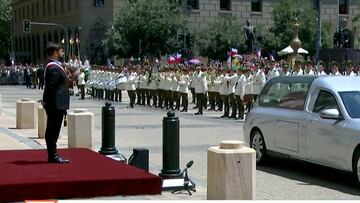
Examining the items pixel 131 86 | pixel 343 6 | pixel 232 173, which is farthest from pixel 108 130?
pixel 343 6

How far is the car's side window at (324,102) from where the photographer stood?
1120 centimetres

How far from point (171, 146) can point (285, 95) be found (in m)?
2.99

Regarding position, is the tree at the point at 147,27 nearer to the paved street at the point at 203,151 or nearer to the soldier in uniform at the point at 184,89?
the soldier in uniform at the point at 184,89

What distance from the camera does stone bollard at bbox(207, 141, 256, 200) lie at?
8.27 m

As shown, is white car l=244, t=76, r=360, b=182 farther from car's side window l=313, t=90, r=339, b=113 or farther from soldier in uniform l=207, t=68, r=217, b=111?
soldier in uniform l=207, t=68, r=217, b=111

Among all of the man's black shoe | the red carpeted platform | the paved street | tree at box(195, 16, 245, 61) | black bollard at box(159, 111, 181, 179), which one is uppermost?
tree at box(195, 16, 245, 61)

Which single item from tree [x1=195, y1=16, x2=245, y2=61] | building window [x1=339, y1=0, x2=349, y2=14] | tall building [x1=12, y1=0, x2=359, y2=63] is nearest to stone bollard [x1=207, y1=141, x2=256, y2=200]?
tree [x1=195, y1=16, x2=245, y2=61]

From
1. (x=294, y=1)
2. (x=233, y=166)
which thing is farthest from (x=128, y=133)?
(x=294, y=1)

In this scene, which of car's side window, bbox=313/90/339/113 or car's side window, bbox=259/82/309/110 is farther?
car's side window, bbox=259/82/309/110

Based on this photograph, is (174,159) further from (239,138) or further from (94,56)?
(94,56)

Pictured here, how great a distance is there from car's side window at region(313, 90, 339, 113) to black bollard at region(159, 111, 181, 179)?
8.19 feet

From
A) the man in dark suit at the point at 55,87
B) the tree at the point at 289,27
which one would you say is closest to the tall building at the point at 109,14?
the tree at the point at 289,27

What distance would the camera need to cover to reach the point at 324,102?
11367 mm

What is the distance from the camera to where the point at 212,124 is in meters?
21.6
